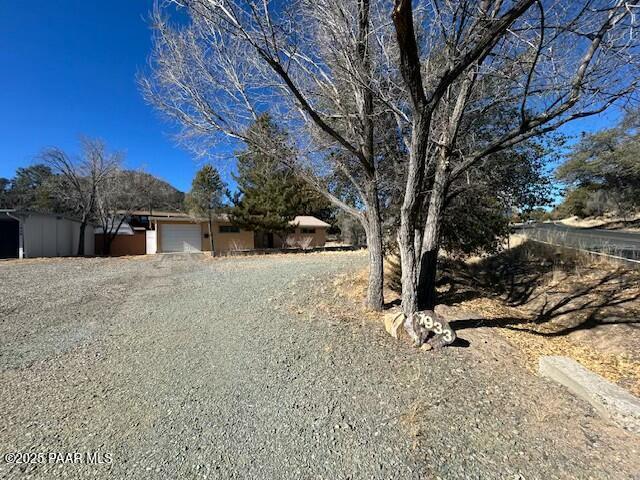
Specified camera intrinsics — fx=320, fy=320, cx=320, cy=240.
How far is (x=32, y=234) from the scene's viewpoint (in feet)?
53.0

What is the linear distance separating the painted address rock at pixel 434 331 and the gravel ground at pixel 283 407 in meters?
0.19

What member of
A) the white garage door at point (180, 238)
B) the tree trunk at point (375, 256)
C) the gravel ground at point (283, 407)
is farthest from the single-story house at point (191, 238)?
the gravel ground at point (283, 407)

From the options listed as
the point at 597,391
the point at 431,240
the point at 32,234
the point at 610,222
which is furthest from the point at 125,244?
the point at 610,222

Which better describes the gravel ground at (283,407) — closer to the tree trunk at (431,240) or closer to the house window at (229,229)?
the tree trunk at (431,240)

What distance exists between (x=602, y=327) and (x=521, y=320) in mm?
984

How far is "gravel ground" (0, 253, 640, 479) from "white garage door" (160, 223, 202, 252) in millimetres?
16445

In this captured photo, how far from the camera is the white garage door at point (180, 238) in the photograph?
65.7ft

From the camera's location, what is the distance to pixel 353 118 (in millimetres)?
5211

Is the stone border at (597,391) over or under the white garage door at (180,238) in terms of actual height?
under

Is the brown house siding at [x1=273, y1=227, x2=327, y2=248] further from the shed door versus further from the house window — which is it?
the shed door

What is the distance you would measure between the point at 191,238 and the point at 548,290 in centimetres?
1934

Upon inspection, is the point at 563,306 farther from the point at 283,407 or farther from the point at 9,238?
the point at 9,238

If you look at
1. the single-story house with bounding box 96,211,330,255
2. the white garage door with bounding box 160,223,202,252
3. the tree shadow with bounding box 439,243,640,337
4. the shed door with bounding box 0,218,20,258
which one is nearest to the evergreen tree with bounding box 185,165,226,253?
the single-story house with bounding box 96,211,330,255

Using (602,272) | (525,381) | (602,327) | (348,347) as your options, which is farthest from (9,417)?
(602,272)
